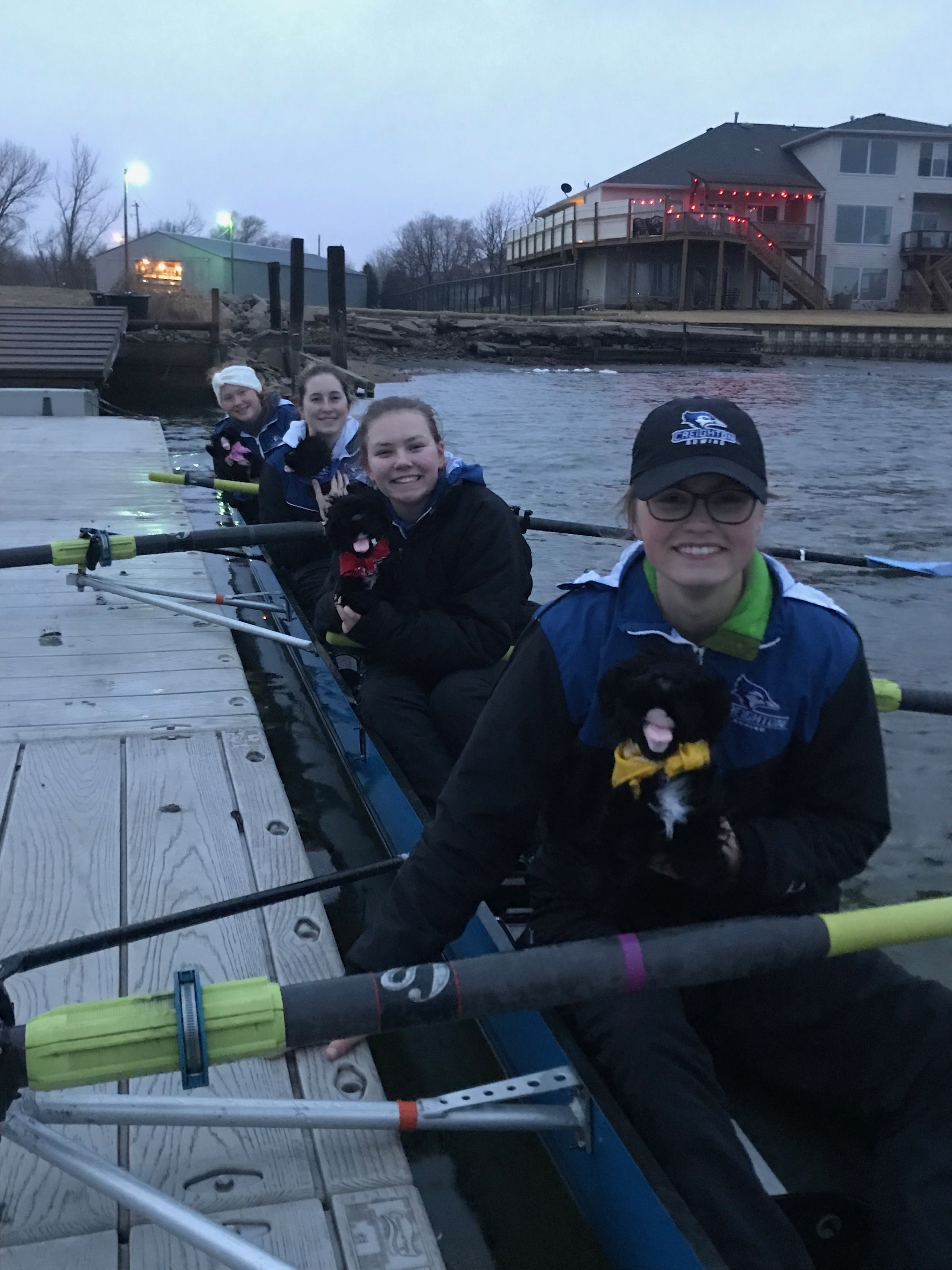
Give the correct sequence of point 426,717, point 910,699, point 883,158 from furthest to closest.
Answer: point 883,158
point 426,717
point 910,699

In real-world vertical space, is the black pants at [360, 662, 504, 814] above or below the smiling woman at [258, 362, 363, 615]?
below

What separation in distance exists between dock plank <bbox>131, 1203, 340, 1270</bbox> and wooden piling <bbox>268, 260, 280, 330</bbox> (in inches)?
993

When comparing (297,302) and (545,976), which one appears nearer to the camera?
(545,976)

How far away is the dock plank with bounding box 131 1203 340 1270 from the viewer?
1.83 meters

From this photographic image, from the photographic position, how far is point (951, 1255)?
5.95ft

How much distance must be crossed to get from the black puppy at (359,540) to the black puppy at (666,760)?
1.79 m

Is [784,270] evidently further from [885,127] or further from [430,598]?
[430,598]

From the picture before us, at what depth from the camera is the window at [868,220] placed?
45188mm

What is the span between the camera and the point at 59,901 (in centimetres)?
279

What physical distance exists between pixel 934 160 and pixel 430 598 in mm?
49485

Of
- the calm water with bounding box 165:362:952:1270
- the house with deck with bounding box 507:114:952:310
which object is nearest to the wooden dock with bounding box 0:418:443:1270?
the calm water with bounding box 165:362:952:1270

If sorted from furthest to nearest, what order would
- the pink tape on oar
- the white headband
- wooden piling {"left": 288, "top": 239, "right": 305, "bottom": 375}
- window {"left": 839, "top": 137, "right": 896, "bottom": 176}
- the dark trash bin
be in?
window {"left": 839, "top": 137, "right": 896, "bottom": 176}, the dark trash bin, wooden piling {"left": 288, "top": 239, "right": 305, "bottom": 375}, the white headband, the pink tape on oar

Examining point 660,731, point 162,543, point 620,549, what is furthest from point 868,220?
point 660,731

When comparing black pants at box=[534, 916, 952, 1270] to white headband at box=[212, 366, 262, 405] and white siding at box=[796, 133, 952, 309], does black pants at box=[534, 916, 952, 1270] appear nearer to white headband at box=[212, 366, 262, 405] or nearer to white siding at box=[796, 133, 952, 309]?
white headband at box=[212, 366, 262, 405]
